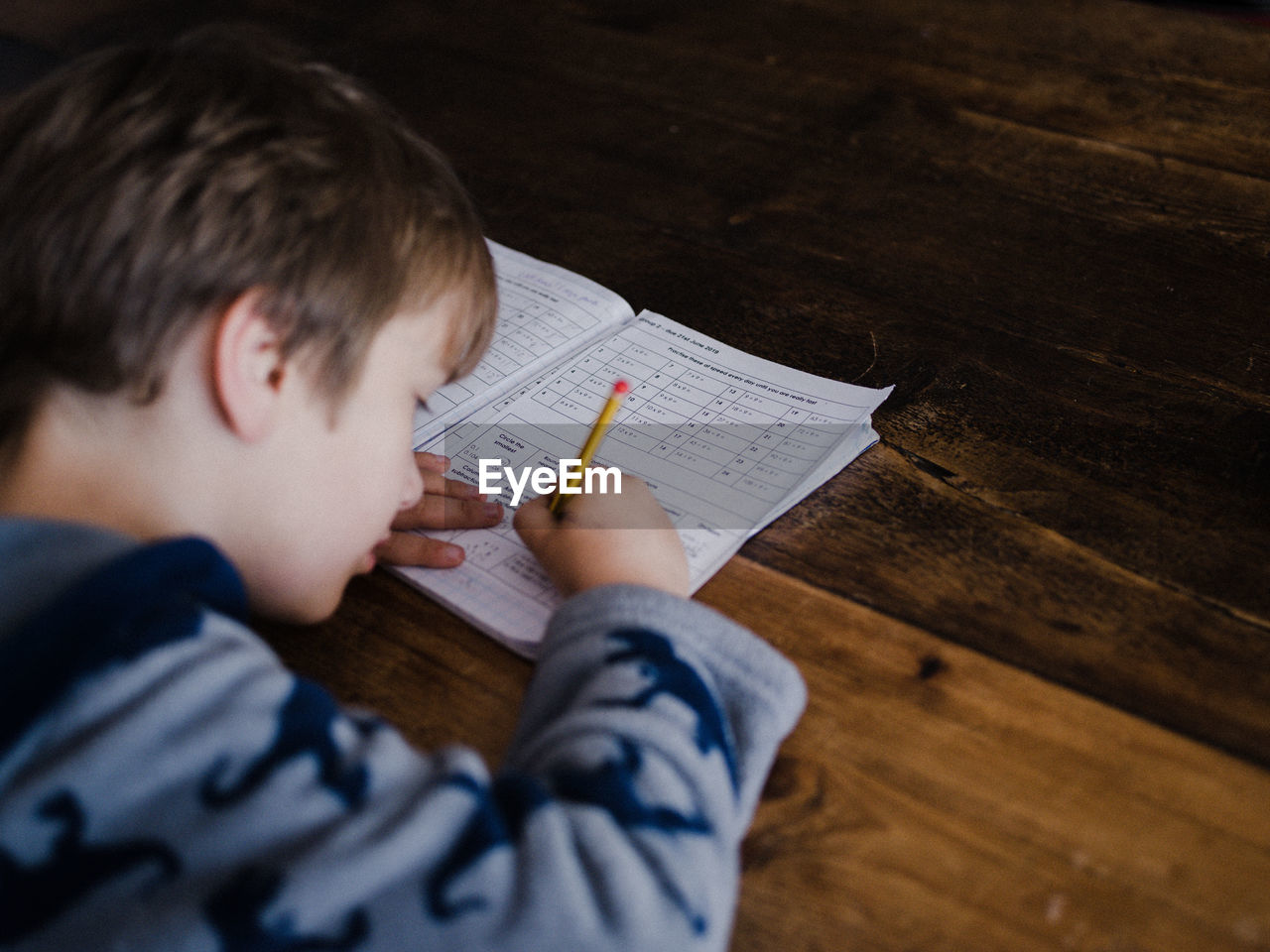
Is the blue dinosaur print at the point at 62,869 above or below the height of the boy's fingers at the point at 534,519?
above

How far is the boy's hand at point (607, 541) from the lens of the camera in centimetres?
70

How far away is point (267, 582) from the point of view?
0.67 metres

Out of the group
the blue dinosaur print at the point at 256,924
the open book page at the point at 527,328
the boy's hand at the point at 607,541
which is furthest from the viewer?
the open book page at the point at 527,328

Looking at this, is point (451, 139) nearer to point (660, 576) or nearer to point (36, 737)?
point (660, 576)

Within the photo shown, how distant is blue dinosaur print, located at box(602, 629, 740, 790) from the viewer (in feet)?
1.95

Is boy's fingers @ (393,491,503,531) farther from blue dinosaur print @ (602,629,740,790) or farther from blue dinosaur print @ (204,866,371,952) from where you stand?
blue dinosaur print @ (204,866,371,952)

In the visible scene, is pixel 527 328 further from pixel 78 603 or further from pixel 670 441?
pixel 78 603

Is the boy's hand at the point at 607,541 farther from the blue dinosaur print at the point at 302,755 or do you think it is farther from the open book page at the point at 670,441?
the blue dinosaur print at the point at 302,755

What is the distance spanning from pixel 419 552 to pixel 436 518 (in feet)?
0.14

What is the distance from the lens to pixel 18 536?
0.53 m

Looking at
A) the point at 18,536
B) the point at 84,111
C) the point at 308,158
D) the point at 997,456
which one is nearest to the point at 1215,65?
the point at 997,456

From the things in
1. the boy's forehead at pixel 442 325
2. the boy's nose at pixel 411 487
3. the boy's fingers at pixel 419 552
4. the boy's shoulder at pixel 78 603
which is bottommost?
the boy's fingers at pixel 419 552

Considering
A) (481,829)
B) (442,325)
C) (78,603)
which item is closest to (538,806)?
(481,829)

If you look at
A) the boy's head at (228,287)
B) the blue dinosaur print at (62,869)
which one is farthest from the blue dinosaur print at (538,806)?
the boy's head at (228,287)
